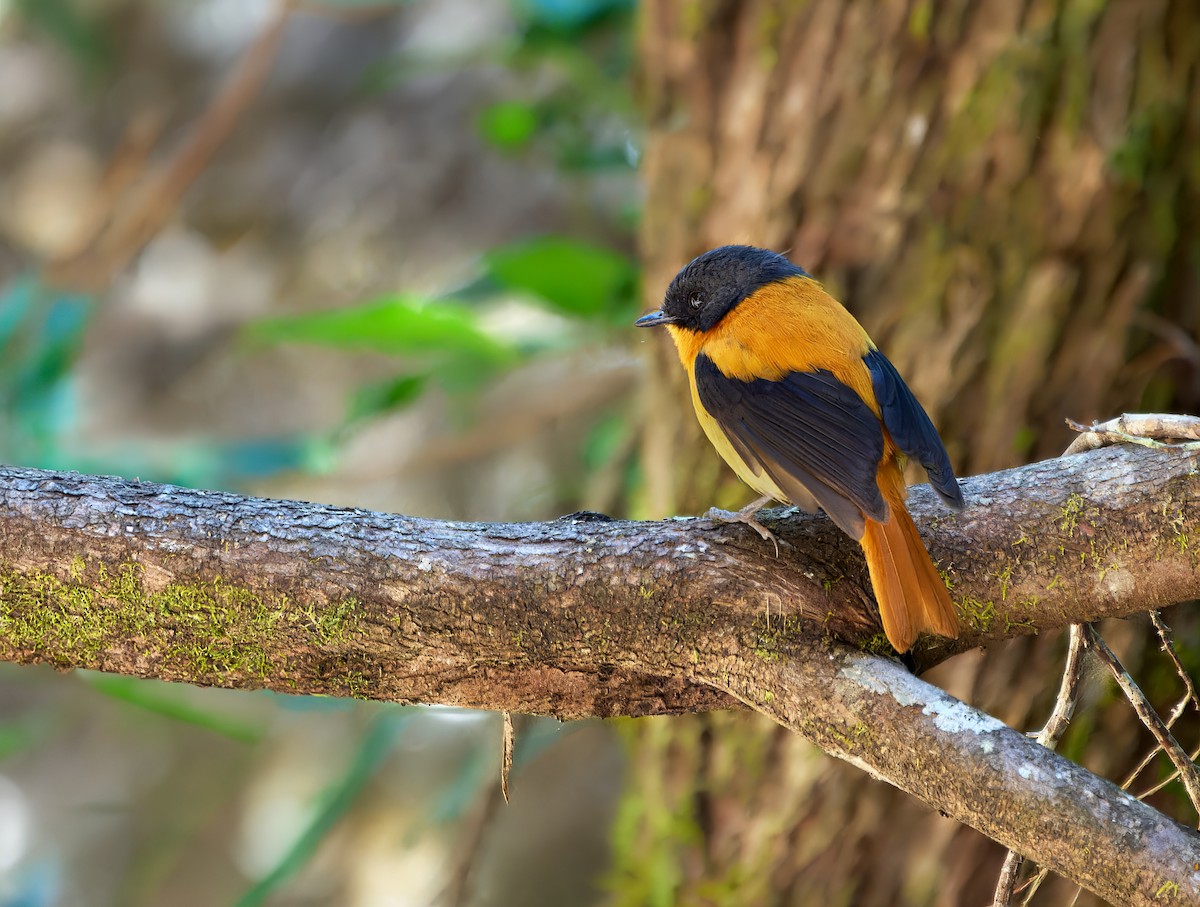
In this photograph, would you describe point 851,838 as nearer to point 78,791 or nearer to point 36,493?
point 36,493

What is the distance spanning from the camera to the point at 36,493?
5.31 feet

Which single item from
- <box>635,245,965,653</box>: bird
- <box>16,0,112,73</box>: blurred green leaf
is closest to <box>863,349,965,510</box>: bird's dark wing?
<box>635,245,965,653</box>: bird

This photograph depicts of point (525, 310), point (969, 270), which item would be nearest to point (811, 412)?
point (969, 270)

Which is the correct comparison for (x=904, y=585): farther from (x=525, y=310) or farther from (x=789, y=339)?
(x=525, y=310)

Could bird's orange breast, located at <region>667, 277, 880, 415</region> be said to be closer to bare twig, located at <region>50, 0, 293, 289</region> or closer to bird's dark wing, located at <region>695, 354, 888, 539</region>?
bird's dark wing, located at <region>695, 354, 888, 539</region>

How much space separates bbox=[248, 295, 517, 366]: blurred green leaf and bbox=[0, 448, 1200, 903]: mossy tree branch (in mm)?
1921

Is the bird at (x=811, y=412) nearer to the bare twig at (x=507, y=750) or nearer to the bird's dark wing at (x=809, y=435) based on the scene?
the bird's dark wing at (x=809, y=435)

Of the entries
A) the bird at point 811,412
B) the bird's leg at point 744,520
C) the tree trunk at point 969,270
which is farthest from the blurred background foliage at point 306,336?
the bird's leg at point 744,520

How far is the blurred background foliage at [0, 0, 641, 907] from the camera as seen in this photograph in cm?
408

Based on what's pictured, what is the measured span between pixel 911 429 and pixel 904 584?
0.44m

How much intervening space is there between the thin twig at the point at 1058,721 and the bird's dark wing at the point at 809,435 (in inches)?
13.4

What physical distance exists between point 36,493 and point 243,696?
4519 millimetres

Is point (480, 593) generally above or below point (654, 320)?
below

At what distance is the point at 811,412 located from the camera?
79.8 inches
